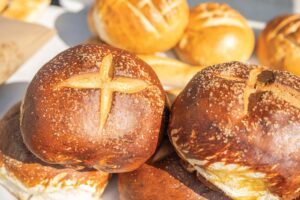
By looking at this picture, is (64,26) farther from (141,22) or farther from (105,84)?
(105,84)

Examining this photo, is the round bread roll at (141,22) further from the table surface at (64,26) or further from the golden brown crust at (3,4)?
the golden brown crust at (3,4)

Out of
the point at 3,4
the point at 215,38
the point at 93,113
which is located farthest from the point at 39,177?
the point at 3,4

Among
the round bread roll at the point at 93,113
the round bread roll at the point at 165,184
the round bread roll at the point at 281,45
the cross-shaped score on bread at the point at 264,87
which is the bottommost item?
the round bread roll at the point at 165,184

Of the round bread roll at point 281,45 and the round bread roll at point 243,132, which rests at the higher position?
the round bread roll at point 243,132

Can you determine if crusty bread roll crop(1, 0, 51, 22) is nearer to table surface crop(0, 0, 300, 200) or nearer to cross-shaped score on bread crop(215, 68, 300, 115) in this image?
table surface crop(0, 0, 300, 200)

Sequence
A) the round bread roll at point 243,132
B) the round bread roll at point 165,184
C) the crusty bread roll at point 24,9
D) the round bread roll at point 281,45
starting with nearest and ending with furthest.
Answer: the round bread roll at point 243,132 < the round bread roll at point 165,184 < the round bread roll at point 281,45 < the crusty bread roll at point 24,9

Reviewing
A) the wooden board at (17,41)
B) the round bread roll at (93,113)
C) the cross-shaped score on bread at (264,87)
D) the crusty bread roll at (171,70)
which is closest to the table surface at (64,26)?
the wooden board at (17,41)

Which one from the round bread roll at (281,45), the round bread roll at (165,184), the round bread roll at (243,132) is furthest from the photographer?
the round bread roll at (281,45)

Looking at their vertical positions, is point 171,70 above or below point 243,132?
below
